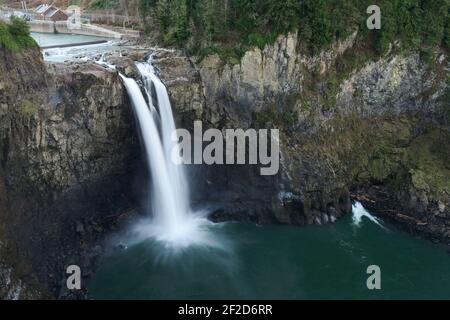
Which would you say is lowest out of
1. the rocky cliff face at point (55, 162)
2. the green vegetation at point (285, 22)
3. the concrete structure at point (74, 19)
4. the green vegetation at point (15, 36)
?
the rocky cliff face at point (55, 162)

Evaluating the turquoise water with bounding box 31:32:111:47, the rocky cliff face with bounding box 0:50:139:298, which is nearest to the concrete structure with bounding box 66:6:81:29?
the turquoise water with bounding box 31:32:111:47

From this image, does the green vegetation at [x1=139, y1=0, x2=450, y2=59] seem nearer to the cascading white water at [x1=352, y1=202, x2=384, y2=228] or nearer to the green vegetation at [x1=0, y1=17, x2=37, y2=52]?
the green vegetation at [x1=0, y1=17, x2=37, y2=52]

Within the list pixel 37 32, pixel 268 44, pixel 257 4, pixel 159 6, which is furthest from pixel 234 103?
pixel 37 32

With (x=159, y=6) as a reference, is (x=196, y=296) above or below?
below

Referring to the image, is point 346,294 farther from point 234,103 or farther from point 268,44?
point 268,44

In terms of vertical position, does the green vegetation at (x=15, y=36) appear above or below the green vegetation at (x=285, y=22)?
below

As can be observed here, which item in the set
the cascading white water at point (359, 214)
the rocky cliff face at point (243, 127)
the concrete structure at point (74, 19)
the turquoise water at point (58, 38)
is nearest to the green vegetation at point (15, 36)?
the rocky cliff face at point (243, 127)

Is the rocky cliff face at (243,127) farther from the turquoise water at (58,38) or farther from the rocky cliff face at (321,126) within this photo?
the turquoise water at (58,38)
